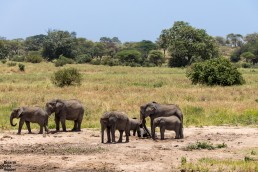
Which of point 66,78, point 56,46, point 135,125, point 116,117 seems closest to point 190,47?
point 56,46

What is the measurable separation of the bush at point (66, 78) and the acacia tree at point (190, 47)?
39.3 metres

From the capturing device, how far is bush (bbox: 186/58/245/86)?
42500 mm

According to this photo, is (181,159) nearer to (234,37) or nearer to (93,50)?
(93,50)

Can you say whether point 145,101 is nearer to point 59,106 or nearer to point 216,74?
point 59,106

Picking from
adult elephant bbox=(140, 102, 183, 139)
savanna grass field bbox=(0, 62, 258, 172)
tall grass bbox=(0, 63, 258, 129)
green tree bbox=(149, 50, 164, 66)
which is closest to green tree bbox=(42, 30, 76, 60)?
green tree bbox=(149, 50, 164, 66)

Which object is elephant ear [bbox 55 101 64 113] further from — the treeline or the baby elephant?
the treeline

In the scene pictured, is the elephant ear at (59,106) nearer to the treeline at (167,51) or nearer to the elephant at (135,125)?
the elephant at (135,125)

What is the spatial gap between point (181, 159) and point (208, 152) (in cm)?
166

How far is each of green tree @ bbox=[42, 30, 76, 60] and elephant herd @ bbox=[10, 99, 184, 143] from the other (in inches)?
2704

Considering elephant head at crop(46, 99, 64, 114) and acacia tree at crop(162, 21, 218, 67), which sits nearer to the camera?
elephant head at crop(46, 99, 64, 114)

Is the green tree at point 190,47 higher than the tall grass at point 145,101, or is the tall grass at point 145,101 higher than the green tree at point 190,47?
the green tree at point 190,47

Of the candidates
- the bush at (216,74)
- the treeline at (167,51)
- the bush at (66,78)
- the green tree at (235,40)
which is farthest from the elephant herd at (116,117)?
the green tree at (235,40)

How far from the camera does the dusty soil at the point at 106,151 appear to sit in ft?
42.1

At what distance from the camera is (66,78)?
39.6 m
